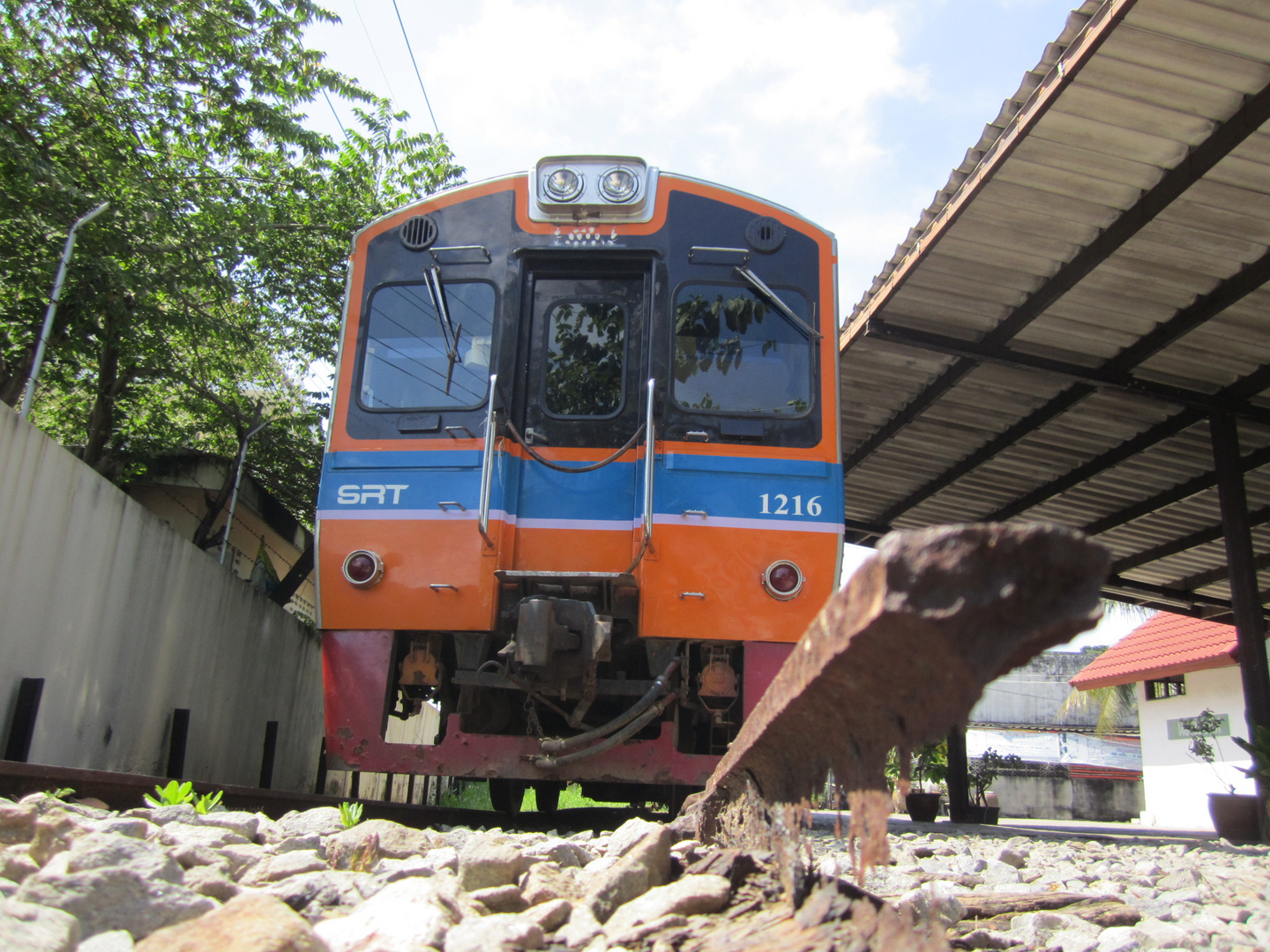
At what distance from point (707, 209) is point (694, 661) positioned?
232 cm

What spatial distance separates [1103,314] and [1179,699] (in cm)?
1145

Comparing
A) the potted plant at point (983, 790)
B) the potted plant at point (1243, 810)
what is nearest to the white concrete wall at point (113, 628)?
the potted plant at point (1243, 810)

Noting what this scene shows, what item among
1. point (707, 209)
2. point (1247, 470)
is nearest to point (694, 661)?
point (707, 209)

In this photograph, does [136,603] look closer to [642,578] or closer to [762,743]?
[642,578]

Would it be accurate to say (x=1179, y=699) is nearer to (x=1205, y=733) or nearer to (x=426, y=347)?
(x=1205, y=733)

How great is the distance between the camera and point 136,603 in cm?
586

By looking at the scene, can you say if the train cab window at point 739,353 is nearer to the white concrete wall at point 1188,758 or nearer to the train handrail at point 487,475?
the train handrail at point 487,475

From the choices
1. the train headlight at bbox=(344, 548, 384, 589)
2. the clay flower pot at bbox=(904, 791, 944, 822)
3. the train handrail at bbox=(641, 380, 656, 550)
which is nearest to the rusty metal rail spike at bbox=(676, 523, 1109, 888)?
the train handrail at bbox=(641, 380, 656, 550)

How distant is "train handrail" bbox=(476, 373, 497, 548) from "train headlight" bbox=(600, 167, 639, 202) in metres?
1.24

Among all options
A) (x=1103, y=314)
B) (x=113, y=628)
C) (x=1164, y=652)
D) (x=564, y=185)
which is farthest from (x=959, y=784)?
(x=113, y=628)

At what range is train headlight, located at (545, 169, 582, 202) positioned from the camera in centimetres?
520

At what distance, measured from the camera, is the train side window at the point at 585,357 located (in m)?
5.08

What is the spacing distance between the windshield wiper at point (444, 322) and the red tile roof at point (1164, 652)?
1213cm

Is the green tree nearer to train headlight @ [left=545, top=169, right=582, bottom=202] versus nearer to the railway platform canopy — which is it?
the railway platform canopy
